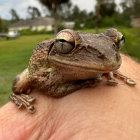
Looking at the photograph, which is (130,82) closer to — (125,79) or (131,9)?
(125,79)

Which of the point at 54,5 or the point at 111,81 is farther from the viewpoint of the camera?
the point at 54,5

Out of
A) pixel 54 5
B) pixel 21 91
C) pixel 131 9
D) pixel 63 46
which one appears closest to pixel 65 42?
pixel 63 46

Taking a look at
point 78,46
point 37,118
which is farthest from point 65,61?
point 37,118

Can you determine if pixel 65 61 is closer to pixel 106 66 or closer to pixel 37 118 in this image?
pixel 106 66

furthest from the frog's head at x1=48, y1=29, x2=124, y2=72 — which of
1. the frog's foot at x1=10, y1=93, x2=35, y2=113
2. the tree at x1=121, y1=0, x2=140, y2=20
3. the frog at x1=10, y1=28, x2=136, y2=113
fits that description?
the tree at x1=121, y1=0, x2=140, y2=20

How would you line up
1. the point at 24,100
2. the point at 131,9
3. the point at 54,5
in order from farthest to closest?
the point at 131,9 → the point at 54,5 → the point at 24,100

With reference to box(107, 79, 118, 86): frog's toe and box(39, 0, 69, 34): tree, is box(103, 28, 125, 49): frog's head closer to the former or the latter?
box(107, 79, 118, 86): frog's toe

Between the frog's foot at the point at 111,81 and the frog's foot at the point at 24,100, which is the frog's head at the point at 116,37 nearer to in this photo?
the frog's foot at the point at 111,81
